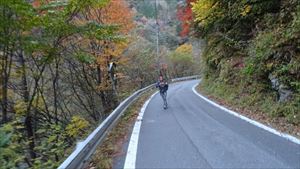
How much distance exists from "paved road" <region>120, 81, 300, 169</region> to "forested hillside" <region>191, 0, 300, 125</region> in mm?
1648

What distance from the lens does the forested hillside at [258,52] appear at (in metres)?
10.4

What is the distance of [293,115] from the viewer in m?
9.12

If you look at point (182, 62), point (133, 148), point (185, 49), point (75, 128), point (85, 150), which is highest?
point (185, 49)

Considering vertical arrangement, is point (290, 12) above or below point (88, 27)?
below

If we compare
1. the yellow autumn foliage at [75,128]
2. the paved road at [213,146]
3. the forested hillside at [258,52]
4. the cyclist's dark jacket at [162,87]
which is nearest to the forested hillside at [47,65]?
the yellow autumn foliage at [75,128]

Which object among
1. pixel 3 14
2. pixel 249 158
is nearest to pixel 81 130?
pixel 3 14

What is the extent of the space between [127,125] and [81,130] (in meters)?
6.80

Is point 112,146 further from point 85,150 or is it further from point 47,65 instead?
point 47,65

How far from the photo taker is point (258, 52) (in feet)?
41.8

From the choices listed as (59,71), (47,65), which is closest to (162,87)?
(47,65)

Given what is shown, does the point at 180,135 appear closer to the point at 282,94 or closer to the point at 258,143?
the point at 258,143

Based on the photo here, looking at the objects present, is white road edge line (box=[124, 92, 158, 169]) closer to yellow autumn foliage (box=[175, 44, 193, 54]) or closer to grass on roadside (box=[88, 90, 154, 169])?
grass on roadside (box=[88, 90, 154, 169])

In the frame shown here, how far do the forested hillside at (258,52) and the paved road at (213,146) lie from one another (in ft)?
5.41

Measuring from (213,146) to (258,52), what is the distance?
257 inches
